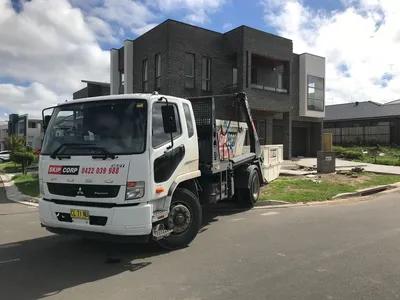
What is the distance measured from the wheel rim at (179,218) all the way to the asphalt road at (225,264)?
15.6 inches

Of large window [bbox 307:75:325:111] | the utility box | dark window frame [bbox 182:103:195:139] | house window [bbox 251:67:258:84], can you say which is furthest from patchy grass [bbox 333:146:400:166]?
dark window frame [bbox 182:103:195:139]

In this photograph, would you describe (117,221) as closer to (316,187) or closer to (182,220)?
(182,220)

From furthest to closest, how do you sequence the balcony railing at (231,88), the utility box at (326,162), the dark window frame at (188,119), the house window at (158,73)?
the balcony railing at (231,88) < the house window at (158,73) < the utility box at (326,162) < the dark window frame at (188,119)

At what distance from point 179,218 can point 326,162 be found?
1222cm

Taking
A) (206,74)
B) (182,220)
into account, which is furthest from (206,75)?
(182,220)

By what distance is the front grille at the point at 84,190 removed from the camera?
526 centimetres

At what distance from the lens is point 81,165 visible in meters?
5.41

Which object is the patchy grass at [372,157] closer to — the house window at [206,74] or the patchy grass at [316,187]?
the patchy grass at [316,187]

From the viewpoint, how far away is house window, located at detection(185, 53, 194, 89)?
1947cm

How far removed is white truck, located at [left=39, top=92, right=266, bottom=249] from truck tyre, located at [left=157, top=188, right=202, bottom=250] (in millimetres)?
16

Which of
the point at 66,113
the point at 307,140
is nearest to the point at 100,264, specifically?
the point at 66,113

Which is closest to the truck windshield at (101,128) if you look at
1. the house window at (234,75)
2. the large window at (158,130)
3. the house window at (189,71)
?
the large window at (158,130)

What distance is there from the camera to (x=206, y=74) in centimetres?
2064

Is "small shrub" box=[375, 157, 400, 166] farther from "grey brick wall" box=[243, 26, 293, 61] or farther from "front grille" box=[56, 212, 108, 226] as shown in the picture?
"front grille" box=[56, 212, 108, 226]
